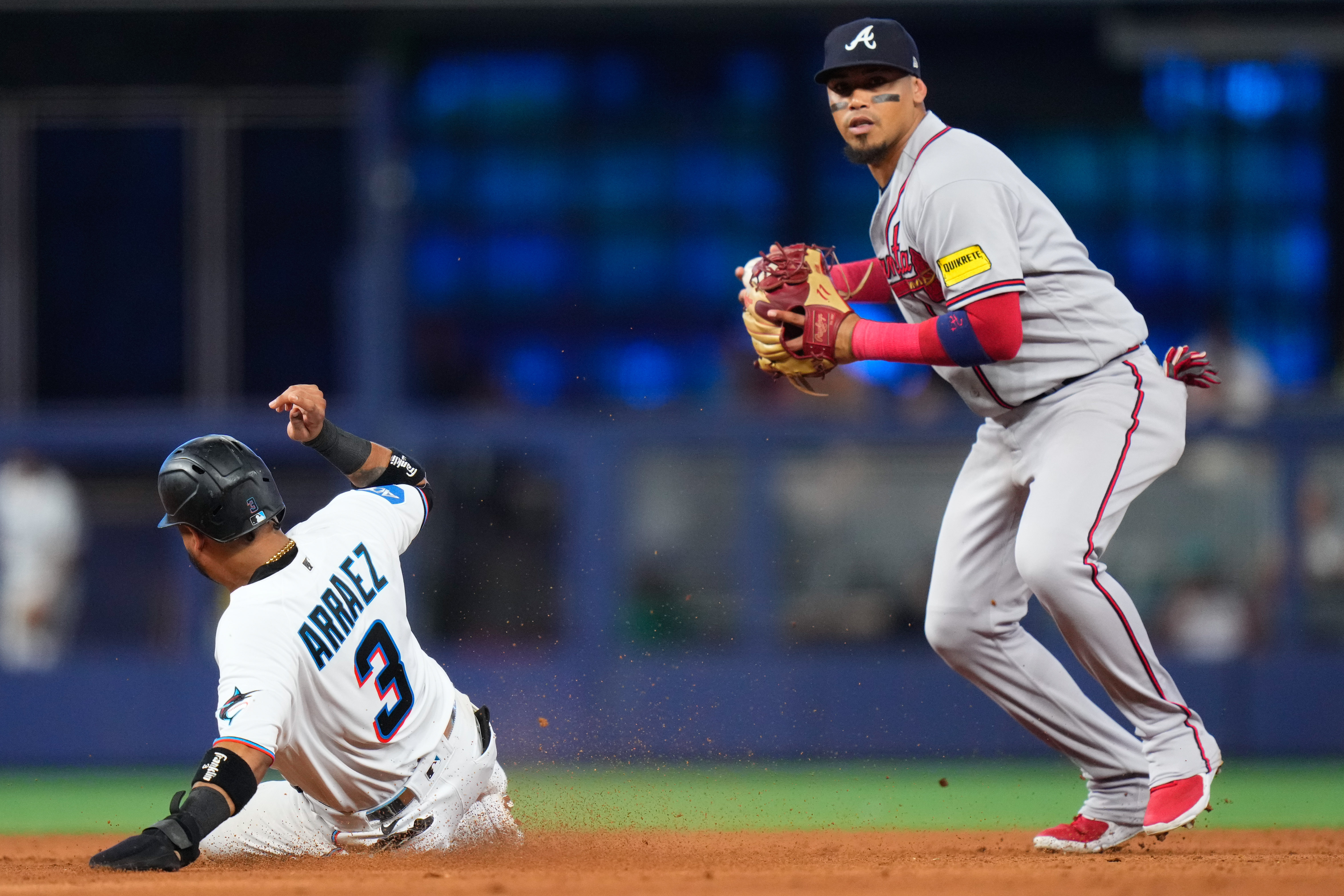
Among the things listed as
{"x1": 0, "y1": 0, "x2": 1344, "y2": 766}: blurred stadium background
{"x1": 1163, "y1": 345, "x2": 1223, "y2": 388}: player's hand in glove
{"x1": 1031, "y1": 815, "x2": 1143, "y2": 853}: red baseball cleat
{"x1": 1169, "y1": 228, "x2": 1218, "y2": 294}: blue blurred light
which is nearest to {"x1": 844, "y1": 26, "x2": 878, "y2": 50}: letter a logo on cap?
{"x1": 1163, "y1": 345, "x2": 1223, "y2": 388}: player's hand in glove

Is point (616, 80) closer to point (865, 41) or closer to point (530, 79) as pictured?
point (530, 79)

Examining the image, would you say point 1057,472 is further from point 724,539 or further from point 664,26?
point 664,26

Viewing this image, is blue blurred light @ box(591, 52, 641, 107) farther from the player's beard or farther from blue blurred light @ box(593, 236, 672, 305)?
the player's beard

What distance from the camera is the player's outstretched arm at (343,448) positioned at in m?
3.97

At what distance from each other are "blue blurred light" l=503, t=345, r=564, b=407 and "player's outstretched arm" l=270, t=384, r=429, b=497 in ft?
19.3

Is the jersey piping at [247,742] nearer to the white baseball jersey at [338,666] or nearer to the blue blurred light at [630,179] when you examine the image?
the white baseball jersey at [338,666]

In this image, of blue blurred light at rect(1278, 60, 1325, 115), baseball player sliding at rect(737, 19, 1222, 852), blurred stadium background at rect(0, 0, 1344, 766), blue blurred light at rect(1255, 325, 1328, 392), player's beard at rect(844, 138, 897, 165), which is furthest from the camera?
blue blurred light at rect(1278, 60, 1325, 115)

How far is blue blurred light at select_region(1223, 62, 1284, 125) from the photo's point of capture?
10.4 meters

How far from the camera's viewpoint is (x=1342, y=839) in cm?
468

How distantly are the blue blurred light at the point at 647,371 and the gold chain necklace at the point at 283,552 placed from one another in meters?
6.74

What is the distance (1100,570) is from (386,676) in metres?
1.84

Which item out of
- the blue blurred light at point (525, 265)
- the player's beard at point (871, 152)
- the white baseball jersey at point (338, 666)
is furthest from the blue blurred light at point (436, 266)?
the player's beard at point (871, 152)

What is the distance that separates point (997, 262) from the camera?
3652mm

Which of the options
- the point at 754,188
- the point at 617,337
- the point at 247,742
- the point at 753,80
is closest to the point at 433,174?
the point at 617,337
